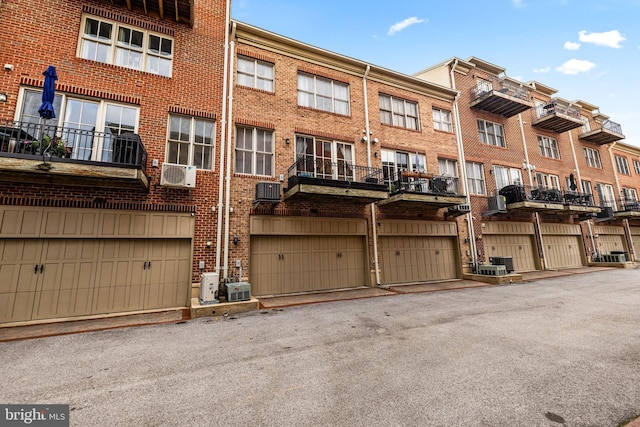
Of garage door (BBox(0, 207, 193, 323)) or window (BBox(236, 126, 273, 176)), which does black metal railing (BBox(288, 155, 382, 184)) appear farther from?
garage door (BBox(0, 207, 193, 323))

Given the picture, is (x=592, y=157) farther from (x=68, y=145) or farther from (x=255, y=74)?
(x=68, y=145)

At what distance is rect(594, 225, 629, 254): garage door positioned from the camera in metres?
19.7

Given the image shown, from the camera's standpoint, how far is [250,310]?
7785 mm

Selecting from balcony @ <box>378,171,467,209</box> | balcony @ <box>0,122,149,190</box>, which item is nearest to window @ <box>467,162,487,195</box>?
balcony @ <box>378,171,467,209</box>

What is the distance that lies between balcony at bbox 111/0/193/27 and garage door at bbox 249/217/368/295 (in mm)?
8003

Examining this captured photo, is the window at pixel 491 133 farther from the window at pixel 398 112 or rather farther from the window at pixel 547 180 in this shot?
the window at pixel 398 112

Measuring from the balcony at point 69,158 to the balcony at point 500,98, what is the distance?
1835 cm

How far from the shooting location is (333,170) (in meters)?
11.5

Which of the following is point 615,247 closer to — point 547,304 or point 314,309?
point 547,304

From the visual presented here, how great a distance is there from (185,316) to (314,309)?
3.69 metres

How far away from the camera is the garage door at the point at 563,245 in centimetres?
1686

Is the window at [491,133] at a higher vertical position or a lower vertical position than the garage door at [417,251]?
higher

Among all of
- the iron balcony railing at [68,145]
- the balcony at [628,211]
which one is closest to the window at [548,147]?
the balcony at [628,211]

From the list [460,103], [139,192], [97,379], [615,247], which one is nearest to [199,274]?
[139,192]
